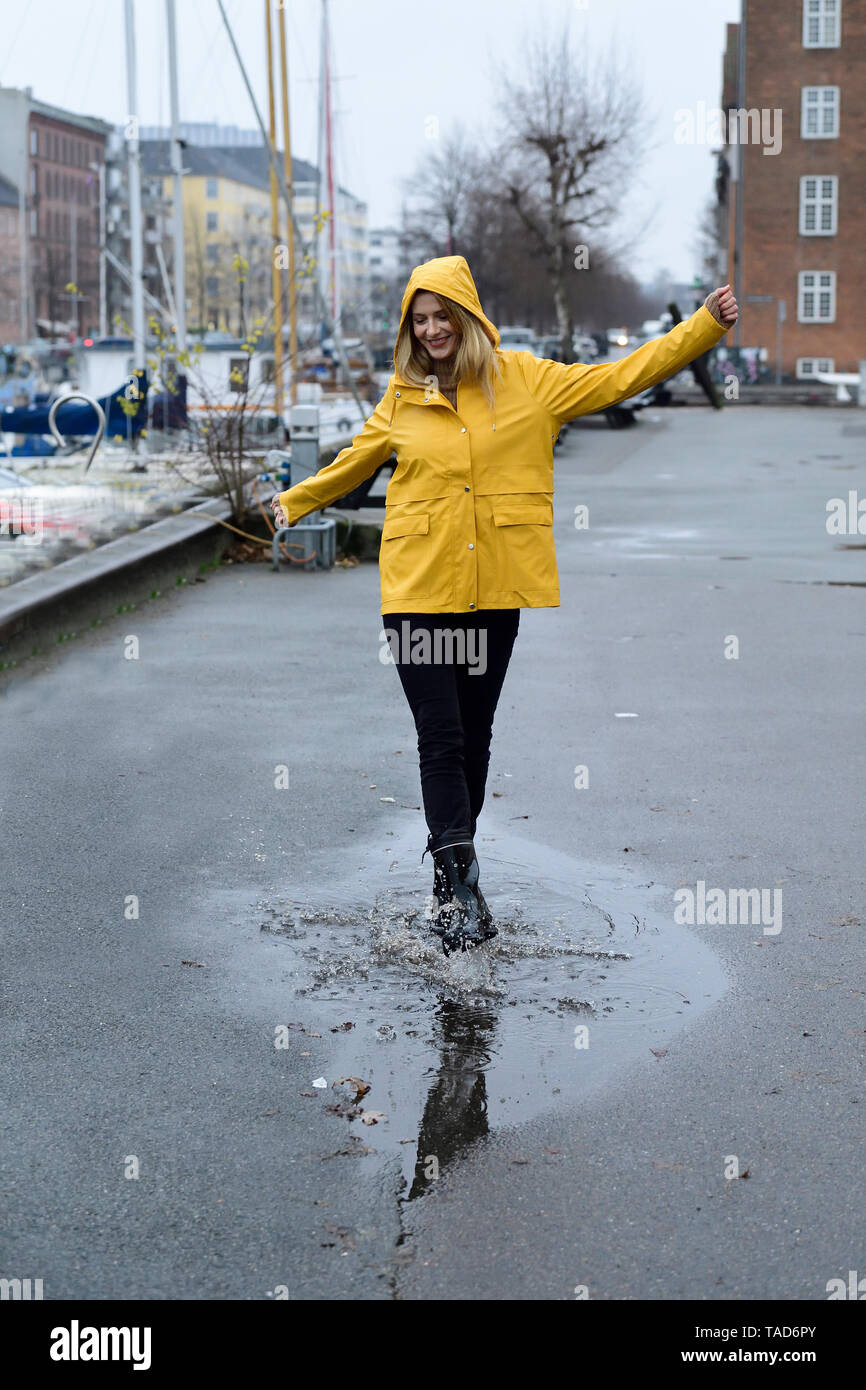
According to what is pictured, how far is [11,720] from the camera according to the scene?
Answer: 855 cm

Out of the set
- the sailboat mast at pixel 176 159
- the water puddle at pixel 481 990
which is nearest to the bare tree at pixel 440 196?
the sailboat mast at pixel 176 159

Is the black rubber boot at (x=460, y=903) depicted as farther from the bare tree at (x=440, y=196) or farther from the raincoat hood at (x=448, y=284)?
the bare tree at (x=440, y=196)

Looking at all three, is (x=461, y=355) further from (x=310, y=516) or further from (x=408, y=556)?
(x=310, y=516)

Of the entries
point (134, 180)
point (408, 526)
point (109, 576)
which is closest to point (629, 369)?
point (408, 526)

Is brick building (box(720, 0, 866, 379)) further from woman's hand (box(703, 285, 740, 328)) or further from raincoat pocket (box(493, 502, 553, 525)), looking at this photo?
raincoat pocket (box(493, 502, 553, 525))

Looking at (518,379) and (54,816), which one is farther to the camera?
(54,816)

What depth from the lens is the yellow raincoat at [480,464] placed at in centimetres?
507

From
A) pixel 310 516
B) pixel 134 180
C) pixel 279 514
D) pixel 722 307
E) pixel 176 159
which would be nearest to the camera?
pixel 722 307

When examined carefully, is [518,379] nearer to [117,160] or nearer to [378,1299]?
[378,1299]

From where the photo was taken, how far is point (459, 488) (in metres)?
5.07

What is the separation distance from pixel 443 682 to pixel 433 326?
1021 millimetres

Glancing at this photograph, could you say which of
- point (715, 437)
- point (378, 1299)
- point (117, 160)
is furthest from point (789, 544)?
point (117, 160)

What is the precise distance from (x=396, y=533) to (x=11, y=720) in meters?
3.94

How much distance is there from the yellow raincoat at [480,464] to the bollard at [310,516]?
9.12m
